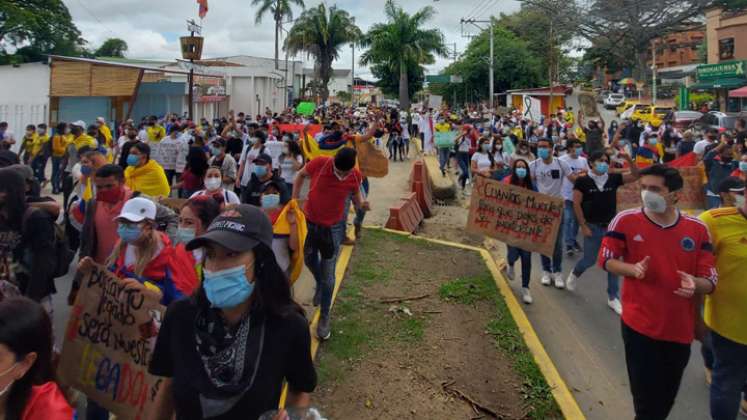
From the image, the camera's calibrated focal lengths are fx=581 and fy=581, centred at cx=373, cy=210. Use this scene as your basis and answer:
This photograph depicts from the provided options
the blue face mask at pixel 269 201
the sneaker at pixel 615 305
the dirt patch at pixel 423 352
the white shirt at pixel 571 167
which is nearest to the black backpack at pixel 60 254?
the blue face mask at pixel 269 201

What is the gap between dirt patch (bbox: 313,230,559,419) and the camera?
14.6ft

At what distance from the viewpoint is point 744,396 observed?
4.46 meters

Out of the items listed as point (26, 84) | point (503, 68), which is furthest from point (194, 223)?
point (503, 68)

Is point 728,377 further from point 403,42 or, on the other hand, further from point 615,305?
point 403,42

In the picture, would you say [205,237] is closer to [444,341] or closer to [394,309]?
[444,341]

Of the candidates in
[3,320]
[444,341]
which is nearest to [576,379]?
[444,341]

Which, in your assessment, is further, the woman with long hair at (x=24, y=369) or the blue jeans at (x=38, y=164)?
the blue jeans at (x=38, y=164)

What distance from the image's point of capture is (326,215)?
551 cm

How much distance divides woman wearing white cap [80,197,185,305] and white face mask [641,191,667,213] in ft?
9.34

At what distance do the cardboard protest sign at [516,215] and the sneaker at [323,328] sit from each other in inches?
119

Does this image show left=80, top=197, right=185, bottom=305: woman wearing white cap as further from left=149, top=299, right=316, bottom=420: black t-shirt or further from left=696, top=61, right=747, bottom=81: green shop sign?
left=696, top=61, right=747, bottom=81: green shop sign

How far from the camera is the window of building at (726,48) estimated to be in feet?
149

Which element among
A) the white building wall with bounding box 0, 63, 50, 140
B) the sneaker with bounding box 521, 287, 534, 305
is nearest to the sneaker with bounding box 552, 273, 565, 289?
the sneaker with bounding box 521, 287, 534, 305

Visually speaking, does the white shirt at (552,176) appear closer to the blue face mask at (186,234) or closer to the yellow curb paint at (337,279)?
the yellow curb paint at (337,279)
